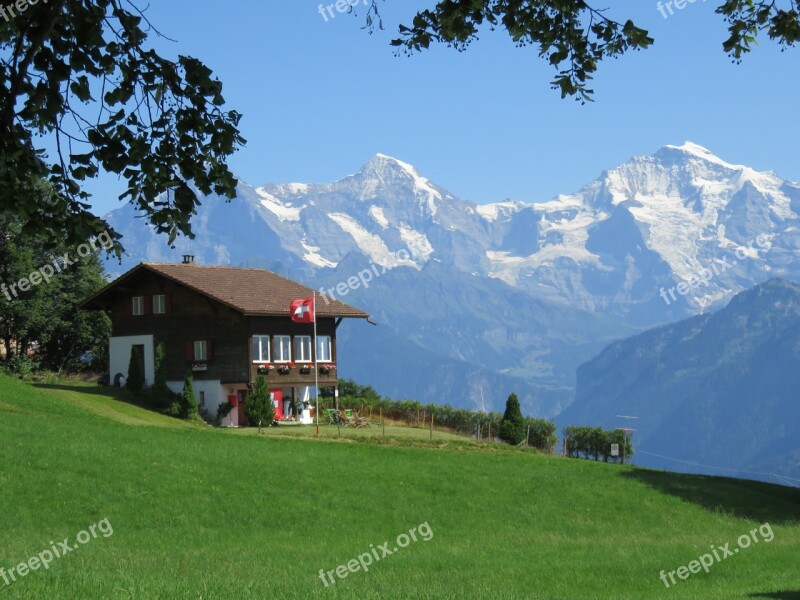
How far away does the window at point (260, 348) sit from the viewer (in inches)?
2448

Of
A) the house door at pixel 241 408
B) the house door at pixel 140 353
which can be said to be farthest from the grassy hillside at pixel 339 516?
the house door at pixel 140 353

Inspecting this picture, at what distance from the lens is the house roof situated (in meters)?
62.4

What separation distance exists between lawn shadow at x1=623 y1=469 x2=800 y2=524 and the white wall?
29.2 m

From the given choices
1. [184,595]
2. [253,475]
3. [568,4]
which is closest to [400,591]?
[184,595]

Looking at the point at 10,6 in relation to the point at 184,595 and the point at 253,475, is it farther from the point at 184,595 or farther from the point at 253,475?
the point at 253,475

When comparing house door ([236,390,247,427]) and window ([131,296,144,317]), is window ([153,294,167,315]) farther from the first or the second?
house door ([236,390,247,427])

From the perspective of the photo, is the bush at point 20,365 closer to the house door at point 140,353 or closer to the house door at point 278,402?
the house door at point 140,353

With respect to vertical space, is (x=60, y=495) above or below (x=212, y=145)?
below

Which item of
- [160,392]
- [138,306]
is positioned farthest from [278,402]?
[138,306]

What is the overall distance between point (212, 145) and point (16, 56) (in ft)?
8.01

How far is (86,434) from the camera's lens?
144 ft

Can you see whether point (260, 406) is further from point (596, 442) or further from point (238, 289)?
point (596, 442)

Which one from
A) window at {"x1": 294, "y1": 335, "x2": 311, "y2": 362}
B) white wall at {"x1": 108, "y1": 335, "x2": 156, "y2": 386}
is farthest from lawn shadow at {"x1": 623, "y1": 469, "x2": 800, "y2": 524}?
white wall at {"x1": 108, "y1": 335, "x2": 156, "y2": 386}

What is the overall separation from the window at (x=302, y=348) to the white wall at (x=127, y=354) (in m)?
8.35
